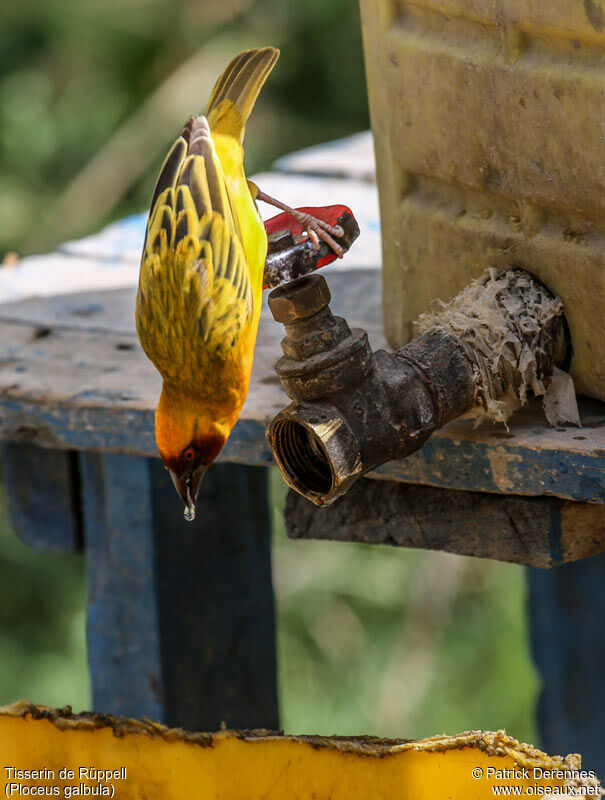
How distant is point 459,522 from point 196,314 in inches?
17.5

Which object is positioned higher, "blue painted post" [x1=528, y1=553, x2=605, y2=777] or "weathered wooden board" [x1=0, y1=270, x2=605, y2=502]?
"weathered wooden board" [x1=0, y1=270, x2=605, y2=502]

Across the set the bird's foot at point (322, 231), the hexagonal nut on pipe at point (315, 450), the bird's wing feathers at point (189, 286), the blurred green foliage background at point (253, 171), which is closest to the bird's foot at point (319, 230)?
the bird's foot at point (322, 231)

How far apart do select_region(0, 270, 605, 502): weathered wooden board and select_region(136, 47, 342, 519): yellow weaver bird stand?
0.05m

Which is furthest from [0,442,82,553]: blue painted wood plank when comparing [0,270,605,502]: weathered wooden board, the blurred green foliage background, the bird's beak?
the blurred green foliage background

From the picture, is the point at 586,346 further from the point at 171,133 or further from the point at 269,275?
the point at 171,133

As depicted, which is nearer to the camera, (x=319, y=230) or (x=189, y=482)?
(x=319, y=230)

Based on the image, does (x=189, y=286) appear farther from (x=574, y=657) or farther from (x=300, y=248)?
(x=574, y=657)

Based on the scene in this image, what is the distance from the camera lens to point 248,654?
2.19 meters

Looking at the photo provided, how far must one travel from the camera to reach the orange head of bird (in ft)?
5.72

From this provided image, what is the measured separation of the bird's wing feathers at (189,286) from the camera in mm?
1773

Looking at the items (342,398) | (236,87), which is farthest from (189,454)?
(236,87)

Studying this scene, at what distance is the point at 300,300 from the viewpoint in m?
1.56

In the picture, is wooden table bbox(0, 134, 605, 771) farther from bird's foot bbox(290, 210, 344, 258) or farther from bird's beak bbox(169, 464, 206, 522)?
bird's foot bbox(290, 210, 344, 258)

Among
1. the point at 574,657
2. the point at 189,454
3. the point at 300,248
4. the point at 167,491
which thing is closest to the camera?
the point at 300,248
